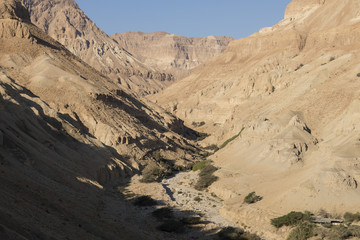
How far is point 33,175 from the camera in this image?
1072 inches

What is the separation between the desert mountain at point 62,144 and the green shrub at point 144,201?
45.0 inches

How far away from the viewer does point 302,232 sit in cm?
2688

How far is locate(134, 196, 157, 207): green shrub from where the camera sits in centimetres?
3606

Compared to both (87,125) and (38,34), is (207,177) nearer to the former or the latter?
(87,125)

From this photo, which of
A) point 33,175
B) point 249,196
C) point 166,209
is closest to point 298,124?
point 249,196

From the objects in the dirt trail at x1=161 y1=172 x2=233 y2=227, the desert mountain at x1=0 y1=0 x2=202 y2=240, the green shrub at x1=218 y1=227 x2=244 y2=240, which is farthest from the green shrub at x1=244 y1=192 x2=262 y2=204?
the desert mountain at x1=0 y1=0 x2=202 y2=240

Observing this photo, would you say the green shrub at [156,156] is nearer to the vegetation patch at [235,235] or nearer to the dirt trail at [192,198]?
the dirt trail at [192,198]

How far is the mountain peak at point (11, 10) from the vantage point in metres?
71.6

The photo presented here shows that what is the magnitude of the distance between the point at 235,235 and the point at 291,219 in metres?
4.24

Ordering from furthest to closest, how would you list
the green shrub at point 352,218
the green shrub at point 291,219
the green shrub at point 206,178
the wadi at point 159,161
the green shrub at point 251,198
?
the green shrub at point 206,178, the green shrub at point 251,198, the green shrub at point 291,219, the green shrub at point 352,218, the wadi at point 159,161

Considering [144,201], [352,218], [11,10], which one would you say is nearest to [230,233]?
[352,218]

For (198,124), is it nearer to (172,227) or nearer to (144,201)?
(144,201)

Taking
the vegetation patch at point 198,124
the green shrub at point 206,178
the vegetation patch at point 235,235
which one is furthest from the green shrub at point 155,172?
the vegetation patch at point 198,124

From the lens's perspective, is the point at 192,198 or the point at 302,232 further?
the point at 192,198
